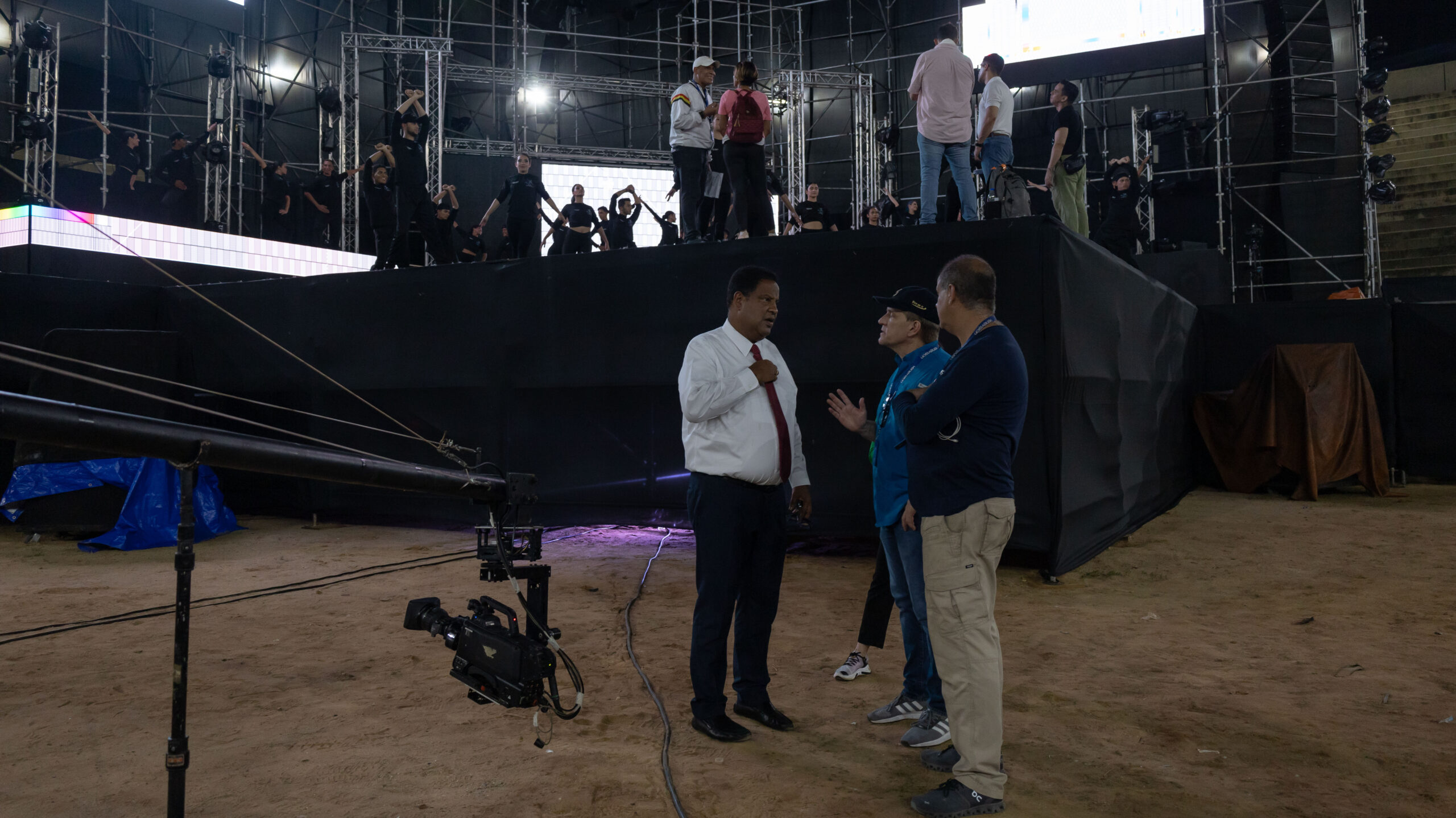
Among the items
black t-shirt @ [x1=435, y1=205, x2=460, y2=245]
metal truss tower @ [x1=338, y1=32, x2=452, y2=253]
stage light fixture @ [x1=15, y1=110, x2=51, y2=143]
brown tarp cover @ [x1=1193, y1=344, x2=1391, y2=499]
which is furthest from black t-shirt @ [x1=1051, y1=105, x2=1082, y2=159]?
stage light fixture @ [x1=15, y1=110, x2=51, y2=143]

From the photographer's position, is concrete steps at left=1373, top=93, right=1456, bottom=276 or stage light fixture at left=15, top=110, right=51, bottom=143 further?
concrete steps at left=1373, top=93, right=1456, bottom=276

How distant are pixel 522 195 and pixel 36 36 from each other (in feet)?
22.8

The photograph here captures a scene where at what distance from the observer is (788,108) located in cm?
1642

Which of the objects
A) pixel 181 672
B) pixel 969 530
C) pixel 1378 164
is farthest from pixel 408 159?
pixel 1378 164

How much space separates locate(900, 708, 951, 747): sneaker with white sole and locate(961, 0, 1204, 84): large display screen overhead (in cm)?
1357

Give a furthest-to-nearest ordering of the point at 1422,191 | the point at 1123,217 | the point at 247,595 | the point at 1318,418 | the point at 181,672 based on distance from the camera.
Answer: the point at 1422,191 < the point at 1318,418 < the point at 1123,217 < the point at 247,595 < the point at 181,672

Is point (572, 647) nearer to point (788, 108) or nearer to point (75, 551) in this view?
point (75, 551)

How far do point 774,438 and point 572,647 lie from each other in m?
1.79

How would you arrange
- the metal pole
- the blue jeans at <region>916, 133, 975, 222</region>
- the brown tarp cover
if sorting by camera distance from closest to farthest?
1. the metal pole
2. the blue jeans at <region>916, 133, 975, 222</region>
3. the brown tarp cover

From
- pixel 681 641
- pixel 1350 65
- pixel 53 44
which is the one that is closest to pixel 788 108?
pixel 1350 65

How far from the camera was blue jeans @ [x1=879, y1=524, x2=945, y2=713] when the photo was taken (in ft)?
10.5

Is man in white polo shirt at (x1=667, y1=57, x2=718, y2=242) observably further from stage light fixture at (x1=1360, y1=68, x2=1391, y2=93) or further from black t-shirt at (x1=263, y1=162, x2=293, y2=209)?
stage light fixture at (x1=1360, y1=68, x2=1391, y2=93)

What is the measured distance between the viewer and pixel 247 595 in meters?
5.45

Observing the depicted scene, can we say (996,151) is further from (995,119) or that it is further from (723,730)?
(723,730)
